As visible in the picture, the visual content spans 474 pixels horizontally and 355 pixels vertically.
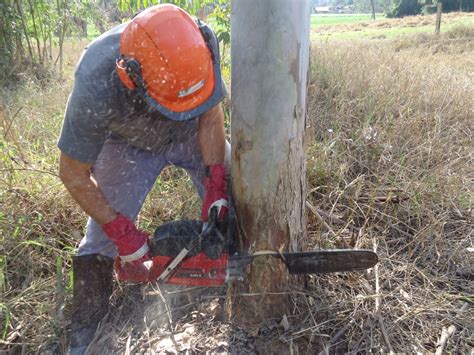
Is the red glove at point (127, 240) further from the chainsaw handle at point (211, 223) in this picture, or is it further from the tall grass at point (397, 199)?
the tall grass at point (397, 199)

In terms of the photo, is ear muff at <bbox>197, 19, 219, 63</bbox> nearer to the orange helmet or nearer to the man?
the man

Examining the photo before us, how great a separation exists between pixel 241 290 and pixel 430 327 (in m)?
0.83

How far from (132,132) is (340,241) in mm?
1200

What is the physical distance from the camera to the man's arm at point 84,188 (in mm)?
1563

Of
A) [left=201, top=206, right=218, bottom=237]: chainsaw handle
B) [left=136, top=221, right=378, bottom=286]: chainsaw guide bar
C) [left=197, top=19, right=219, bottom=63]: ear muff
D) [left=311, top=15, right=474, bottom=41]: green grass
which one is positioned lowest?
[left=311, top=15, right=474, bottom=41]: green grass

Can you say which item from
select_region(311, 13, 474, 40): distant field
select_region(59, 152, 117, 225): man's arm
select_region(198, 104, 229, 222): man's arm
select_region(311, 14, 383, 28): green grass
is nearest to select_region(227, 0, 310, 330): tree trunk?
select_region(198, 104, 229, 222): man's arm

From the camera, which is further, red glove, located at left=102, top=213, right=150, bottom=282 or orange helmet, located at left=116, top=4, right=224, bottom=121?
red glove, located at left=102, top=213, right=150, bottom=282

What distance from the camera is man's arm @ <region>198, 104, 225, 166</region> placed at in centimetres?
183

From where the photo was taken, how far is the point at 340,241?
2.05 meters

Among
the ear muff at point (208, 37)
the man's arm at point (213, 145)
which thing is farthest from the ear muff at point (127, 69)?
the man's arm at point (213, 145)

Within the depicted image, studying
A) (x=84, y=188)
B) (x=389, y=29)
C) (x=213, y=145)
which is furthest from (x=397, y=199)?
(x=389, y=29)

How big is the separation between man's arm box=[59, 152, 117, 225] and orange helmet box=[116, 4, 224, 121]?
43 cm

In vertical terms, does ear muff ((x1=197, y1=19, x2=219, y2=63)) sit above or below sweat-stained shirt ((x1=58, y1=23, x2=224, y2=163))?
above

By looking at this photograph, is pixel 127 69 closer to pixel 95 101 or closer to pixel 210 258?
pixel 95 101
